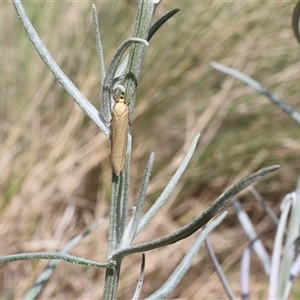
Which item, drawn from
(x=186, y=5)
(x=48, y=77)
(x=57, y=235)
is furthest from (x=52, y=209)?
(x=186, y=5)

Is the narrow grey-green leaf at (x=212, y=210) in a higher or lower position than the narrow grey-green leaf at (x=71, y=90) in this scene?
lower

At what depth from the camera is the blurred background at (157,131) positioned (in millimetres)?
1670

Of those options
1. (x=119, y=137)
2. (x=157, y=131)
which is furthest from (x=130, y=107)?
(x=157, y=131)

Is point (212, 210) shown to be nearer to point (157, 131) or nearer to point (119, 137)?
point (119, 137)

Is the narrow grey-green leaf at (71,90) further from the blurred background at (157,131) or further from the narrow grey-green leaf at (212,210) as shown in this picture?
the blurred background at (157,131)

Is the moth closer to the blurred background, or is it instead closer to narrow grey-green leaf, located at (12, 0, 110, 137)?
narrow grey-green leaf, located at (12, 0, 110, 137)

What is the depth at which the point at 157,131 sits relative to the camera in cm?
189

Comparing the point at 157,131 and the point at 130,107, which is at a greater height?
the point at 157,131

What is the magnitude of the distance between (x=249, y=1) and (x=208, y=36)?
25 centimetres

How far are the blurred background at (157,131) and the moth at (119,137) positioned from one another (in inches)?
46.7

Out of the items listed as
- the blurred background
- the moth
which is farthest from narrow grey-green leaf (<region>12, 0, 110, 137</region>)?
the blurred background

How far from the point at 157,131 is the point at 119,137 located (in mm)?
1433

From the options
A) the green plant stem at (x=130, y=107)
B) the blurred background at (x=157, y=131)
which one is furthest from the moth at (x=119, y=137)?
the blurred background at (x=157, y=131)

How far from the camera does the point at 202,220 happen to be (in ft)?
1.31
